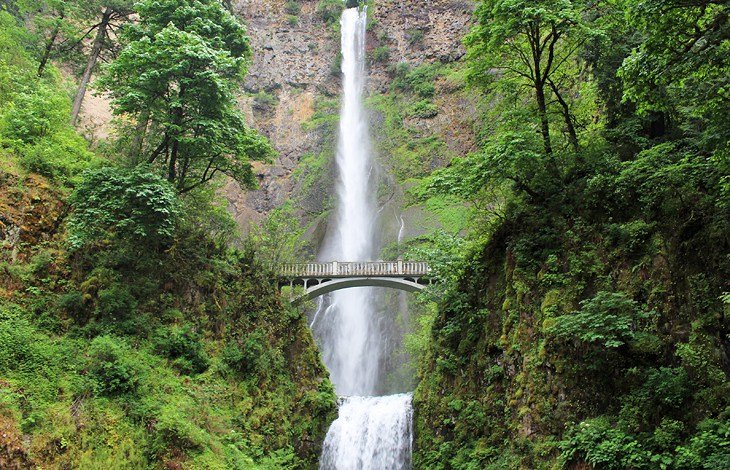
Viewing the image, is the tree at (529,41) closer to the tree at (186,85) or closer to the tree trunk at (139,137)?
the tree at (186,85)

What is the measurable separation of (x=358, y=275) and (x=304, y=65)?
3319cm

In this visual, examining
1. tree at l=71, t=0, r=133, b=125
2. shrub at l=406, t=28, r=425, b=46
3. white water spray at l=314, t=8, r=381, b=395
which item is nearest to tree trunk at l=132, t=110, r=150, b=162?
tree at l=71, t=0, r=133, b=125

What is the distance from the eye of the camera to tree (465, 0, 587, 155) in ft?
36.4

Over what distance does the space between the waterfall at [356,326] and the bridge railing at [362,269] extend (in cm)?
600

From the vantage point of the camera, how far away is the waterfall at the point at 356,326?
675 inches

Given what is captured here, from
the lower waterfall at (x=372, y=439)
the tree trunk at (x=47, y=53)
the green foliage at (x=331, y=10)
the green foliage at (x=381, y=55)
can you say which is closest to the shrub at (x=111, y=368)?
the lower waterfall at (x=372, y=439)

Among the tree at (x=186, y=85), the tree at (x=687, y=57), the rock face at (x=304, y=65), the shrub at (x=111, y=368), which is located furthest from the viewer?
the rock face at (x=304, y=65)

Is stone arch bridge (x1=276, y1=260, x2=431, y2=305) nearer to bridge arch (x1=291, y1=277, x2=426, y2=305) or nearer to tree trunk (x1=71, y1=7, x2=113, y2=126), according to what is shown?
bridge arch (x1=291, y1=277, x2=426, y2=305)

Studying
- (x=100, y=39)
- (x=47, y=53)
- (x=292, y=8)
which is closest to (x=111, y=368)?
(x=100, y=39)

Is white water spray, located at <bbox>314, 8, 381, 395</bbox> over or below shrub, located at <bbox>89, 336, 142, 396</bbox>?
over

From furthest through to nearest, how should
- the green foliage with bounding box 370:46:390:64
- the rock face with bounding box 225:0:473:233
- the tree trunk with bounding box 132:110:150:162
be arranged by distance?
1. the green foliage with bounding box 370:46:390:64
2. the rock face with bounding box 225:0:473:233
3. the tree trunk with bounding box 132:110:150:162

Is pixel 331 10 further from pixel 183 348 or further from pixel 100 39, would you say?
pixel 183 348

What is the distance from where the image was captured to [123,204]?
12727 millimetres

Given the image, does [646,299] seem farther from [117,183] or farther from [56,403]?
[117,183]
